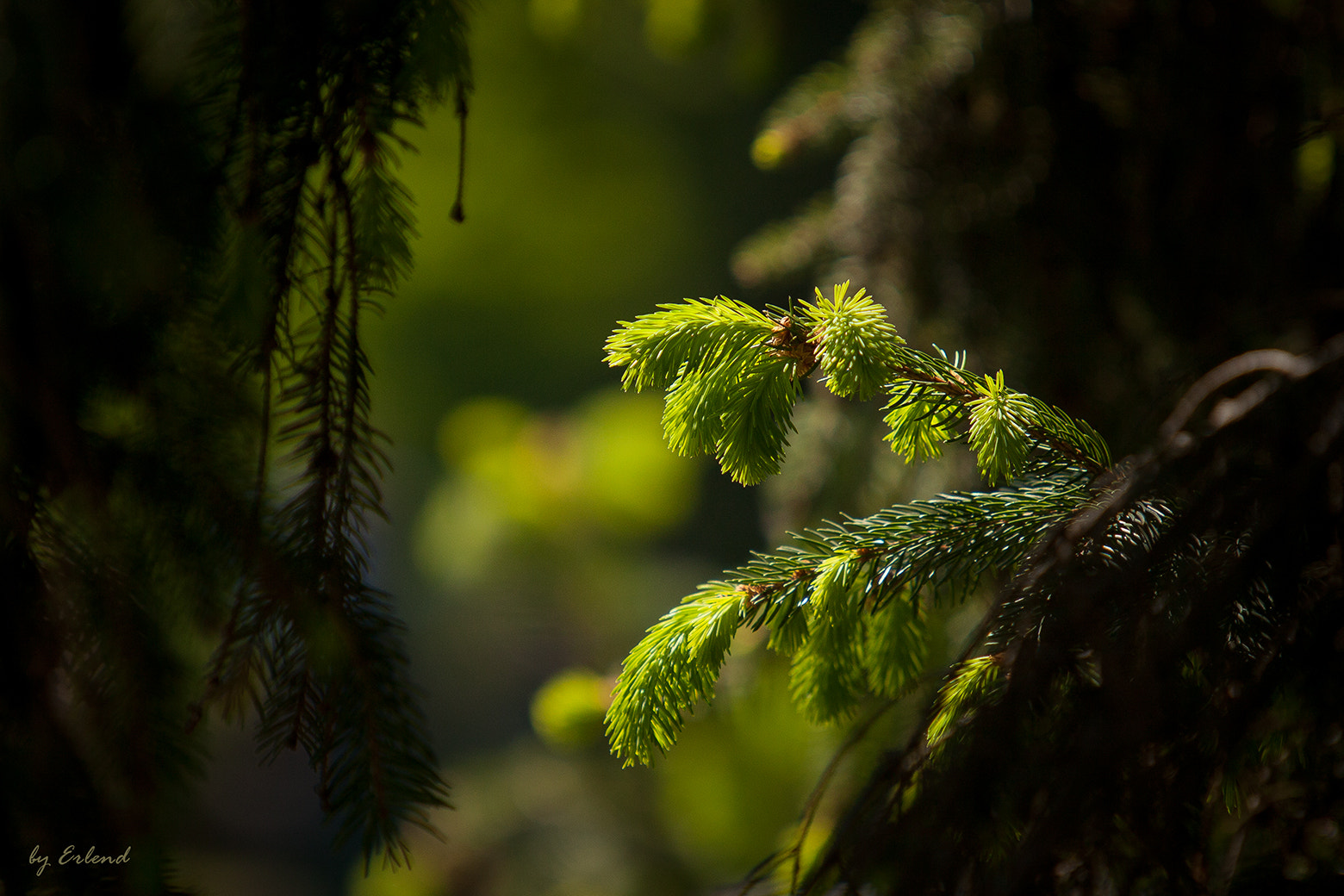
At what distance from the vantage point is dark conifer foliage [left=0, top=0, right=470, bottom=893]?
0.39 meters

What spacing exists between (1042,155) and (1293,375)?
0.59 meters

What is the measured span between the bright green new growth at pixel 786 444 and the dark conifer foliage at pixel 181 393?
16 cm

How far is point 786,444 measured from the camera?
446mm

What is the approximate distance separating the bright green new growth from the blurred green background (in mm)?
337

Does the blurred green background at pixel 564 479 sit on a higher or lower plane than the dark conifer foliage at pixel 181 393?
higher

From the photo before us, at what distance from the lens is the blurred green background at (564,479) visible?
137 cm

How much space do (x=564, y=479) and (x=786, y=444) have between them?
128cm

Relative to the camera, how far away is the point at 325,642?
45 cm

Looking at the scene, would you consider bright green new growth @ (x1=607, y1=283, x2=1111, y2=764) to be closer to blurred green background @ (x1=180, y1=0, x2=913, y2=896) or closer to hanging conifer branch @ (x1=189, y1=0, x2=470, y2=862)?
hanging conifer branch @ (x1=189, y1=0, x2=470, y2=862)
